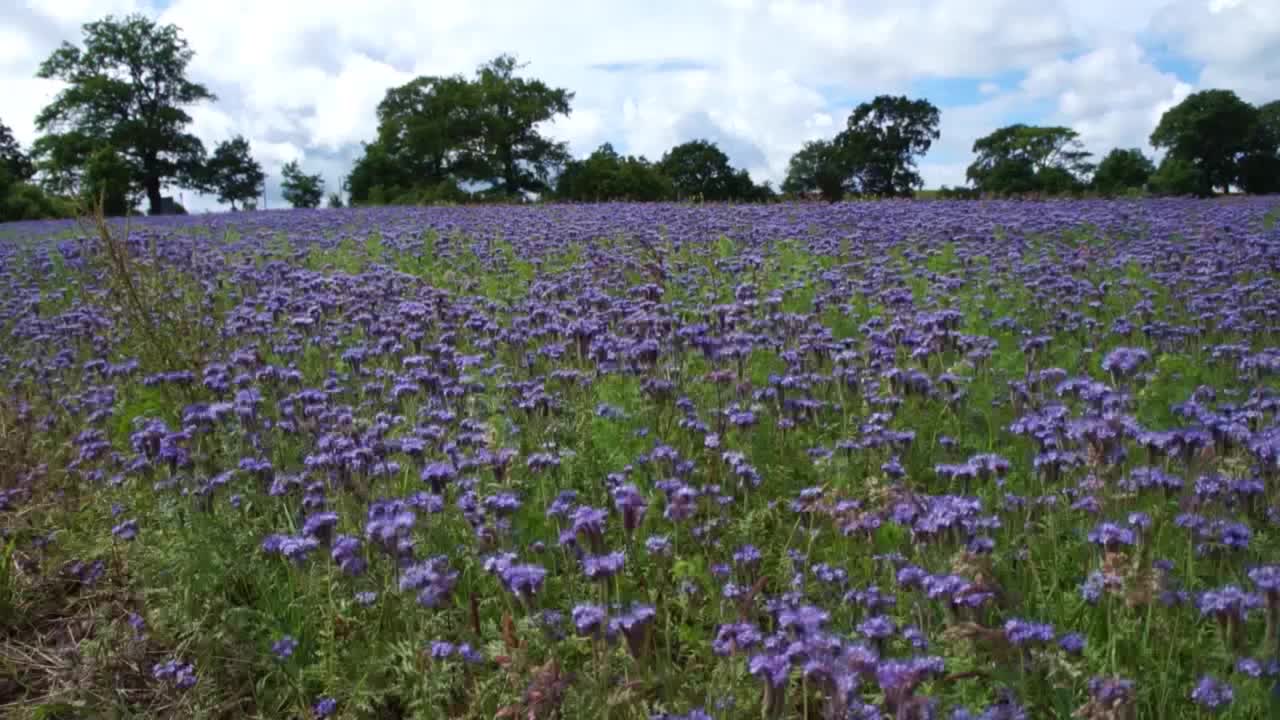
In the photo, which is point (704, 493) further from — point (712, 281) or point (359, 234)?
point (359, 234)

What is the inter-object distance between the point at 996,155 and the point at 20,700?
82.4 m

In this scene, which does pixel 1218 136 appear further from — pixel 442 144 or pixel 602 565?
pixel 602 565

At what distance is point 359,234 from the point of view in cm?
1354

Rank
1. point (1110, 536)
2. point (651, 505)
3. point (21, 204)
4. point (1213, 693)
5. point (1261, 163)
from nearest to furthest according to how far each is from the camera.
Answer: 1. point (1213, 693)
2. point (1110, 536)
3. point (651, 505)
4. point (21, 204)
5. point (1261, 163)

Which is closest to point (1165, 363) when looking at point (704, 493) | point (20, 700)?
point (704, 493)

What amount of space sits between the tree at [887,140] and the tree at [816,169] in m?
0.65

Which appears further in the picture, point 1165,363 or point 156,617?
point 1165,363

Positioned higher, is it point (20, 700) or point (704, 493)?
point (704, 493)

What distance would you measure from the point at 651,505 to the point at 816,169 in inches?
2427

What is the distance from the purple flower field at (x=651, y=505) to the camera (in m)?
2.71

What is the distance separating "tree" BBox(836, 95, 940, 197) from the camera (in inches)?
2308

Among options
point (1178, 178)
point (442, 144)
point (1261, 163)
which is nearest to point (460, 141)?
point (442, 144)

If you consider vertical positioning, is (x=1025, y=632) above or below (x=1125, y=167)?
below

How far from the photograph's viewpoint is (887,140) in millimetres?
61438
